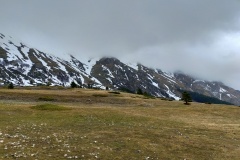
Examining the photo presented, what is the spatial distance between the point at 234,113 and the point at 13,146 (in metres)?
60.7

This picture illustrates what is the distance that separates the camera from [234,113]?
76250 millimetres

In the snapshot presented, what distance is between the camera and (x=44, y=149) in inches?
1067

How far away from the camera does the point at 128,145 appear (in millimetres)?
31453

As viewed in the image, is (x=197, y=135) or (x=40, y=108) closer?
(x=197, y=135)

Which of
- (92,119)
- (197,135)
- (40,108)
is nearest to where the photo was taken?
(197,135)

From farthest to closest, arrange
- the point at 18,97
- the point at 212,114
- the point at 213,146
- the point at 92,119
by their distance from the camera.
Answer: the point at 18,97 → the point at 212,114 → the point at 92,119 → the point at 213,146

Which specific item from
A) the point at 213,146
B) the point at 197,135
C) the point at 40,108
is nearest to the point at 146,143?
the point at 213,146

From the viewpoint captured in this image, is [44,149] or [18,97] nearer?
[44,149]

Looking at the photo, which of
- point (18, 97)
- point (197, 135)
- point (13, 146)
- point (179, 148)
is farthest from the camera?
point (18, 97)

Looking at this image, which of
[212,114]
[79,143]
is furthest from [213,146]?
[212,114]

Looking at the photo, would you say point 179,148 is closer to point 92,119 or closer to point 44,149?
point 44,149

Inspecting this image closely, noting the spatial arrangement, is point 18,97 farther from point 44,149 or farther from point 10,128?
point 44,149

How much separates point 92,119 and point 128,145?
55.1 feet

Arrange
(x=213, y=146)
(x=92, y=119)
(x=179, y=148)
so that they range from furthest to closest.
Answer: (x=92, y=119) < (x=213, y=146) < (x=179, y=148)
